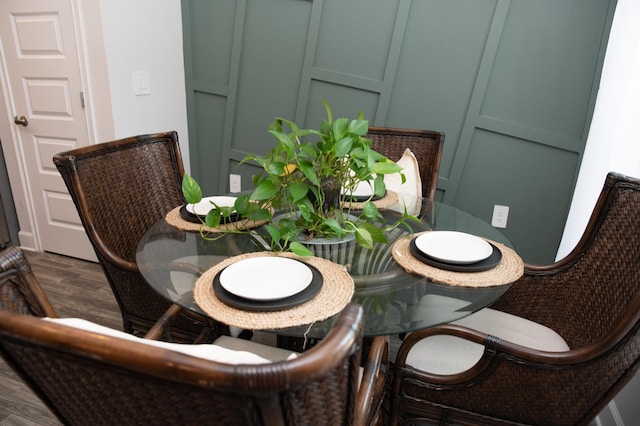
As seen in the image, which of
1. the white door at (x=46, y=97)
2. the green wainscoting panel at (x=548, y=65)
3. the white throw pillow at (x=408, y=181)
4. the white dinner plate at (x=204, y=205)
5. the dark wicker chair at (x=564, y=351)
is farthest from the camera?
the white door at (x=46, y=97)

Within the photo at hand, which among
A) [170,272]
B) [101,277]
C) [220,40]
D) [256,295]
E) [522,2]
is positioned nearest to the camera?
[256,295]

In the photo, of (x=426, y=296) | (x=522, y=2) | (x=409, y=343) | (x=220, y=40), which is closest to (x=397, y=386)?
(x=409, y=343)

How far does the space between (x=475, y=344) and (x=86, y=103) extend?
2373 mm

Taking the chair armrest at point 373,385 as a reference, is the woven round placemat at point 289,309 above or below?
above

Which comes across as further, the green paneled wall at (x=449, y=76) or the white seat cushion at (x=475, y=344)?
the green paneled wall at (x=449, y=76)

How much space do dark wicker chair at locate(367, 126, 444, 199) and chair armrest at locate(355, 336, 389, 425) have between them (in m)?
1.09

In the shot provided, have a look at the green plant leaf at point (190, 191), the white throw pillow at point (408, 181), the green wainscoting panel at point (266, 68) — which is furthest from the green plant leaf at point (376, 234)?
the green wainscoting panel at point (266, 68)

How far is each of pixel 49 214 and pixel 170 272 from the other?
219 centimetres

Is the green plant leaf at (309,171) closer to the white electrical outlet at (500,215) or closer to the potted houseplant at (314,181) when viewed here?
the potted houseplant at (314,181)

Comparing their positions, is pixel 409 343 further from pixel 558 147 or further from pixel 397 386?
pixel 558 147

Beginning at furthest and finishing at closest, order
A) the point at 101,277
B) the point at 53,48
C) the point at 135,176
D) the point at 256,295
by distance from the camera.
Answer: the point at 101,277 → the point at 53,48 → the point at 135,176 → the point at 256,295

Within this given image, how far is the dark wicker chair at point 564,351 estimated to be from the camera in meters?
0.97

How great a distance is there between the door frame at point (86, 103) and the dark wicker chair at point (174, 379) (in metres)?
2.07

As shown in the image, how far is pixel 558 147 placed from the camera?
2.22 m
